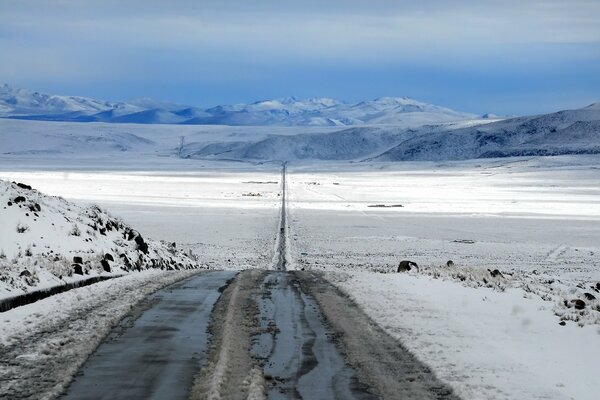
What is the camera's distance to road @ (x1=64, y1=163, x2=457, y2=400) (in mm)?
7293

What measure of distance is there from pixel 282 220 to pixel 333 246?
14.3m

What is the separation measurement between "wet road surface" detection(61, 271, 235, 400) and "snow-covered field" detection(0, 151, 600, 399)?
8.47 feet

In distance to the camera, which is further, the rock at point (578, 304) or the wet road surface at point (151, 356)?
the rock at point (578, 304)

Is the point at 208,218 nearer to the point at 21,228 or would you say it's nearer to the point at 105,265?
the point at 21,228

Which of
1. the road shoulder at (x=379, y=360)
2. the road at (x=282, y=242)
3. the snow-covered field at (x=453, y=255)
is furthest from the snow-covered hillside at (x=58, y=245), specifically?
the snow-covered field at (x=453, y=255)

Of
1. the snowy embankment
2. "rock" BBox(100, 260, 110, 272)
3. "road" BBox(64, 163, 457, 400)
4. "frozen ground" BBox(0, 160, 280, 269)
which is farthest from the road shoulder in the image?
"frozen ground" BBox(0, 160, 280, 269)

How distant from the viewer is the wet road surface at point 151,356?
7160 mm

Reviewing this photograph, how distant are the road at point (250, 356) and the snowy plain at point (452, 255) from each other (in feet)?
1.55

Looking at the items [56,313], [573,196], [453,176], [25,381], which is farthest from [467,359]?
[453,176]

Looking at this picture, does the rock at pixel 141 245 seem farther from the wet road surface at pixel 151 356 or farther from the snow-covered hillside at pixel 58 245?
the wet road surface at pixel 151 356

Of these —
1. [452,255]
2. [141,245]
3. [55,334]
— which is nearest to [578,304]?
[55,334]

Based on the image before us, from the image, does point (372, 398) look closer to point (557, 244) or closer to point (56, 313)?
point (56, 313)

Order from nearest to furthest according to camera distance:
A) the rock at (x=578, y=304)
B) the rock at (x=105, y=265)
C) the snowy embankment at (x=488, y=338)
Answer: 1. the snowy embankment at (x=488, y=338)
2. the rock at (x=578, y=304)
3. the rock at (x=105, y=265)

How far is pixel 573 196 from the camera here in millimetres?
78875
